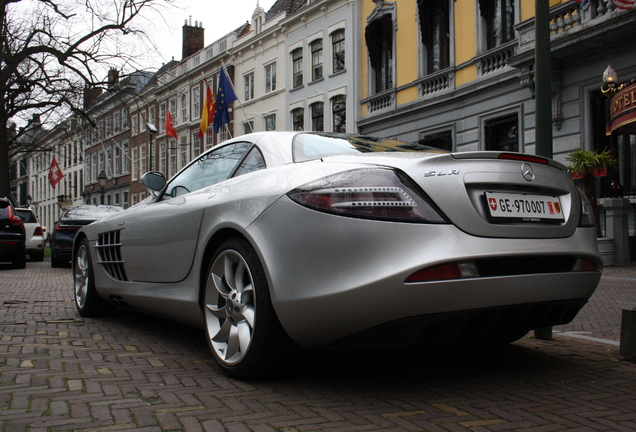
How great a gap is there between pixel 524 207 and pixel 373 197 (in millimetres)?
780

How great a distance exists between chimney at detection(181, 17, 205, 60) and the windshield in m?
43.4

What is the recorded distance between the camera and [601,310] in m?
6.40

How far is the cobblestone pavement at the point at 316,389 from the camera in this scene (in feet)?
8.83

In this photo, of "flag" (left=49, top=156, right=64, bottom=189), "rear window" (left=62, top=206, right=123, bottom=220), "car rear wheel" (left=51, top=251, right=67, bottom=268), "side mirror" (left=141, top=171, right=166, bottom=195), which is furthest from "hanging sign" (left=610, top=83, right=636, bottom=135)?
"flag" (left=49, top=156, right=64, bottom=189)

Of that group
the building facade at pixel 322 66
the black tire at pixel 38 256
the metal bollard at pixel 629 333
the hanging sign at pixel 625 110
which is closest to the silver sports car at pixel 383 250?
the metal bollard at pixel 629 333

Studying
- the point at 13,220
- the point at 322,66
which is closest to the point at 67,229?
the point at 13,220

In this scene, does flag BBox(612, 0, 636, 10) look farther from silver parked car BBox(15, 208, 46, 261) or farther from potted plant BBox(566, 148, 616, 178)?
silver parked car BBox(15, 208, 46, 261)

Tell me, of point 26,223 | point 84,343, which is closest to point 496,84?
point 26,223

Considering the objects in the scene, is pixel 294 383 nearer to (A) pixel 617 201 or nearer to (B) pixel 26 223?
(A) pixel 617 201

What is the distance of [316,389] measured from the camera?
3.21m

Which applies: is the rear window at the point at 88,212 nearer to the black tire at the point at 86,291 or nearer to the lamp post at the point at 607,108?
the black tire at the point at 86,291

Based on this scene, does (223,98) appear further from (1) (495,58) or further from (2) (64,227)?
(1) (495,58)

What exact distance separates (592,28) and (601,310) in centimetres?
930

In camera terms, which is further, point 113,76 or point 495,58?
point 113,76
